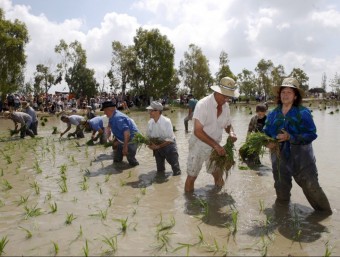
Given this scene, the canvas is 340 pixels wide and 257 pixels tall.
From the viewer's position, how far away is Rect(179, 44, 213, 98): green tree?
150 feet

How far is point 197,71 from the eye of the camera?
1802 inches

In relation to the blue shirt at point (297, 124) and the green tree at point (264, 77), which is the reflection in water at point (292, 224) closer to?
the blue shirt at point (297, 124)

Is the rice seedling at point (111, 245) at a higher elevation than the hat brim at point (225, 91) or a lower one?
lower

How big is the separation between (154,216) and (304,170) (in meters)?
2.02

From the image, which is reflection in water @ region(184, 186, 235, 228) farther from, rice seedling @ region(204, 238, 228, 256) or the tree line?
the tree line

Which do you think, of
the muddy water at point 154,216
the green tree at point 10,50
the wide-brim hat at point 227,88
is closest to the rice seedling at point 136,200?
the muddy water at point 154,216

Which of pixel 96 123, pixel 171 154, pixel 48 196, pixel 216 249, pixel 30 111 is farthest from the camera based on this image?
pixel 30 111

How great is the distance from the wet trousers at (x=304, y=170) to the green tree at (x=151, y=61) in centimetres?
3521

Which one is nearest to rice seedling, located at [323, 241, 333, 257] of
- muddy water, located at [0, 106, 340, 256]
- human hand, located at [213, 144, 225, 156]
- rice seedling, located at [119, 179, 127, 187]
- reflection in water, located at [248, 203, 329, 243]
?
muddy water, located at [0, 106, 340, 256]

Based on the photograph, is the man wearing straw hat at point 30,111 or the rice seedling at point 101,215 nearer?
the rice seedling at point 101,215

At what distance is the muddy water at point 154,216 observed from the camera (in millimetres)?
3764

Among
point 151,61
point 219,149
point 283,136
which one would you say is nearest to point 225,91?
point 219,149

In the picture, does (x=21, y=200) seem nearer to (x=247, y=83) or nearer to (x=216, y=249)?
(x=216, y=249)

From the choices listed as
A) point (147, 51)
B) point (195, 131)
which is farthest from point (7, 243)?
point (147, 51)
